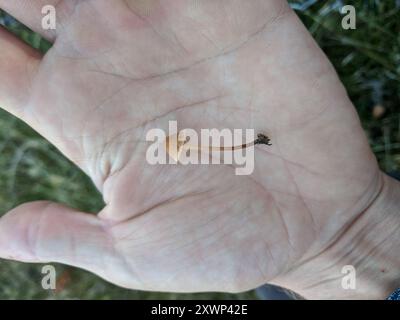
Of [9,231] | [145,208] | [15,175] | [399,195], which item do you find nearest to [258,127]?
[145,208]

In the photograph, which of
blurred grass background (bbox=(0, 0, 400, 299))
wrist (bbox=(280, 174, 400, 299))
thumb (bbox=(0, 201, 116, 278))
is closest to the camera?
thumb (bbox=(0, 201, 116, 278))

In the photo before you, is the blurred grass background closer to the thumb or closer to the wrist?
the wrist

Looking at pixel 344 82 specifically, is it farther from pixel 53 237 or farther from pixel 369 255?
pixel 53 237

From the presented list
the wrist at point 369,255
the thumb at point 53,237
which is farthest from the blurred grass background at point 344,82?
the thumb at point 53,237

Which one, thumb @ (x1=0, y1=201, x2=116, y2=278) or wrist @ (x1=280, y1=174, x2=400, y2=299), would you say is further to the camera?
wrist @ (x1=280, y1=174, x2=400, y2=299)

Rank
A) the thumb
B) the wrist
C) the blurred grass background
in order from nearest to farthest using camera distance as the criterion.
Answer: the thumb
the wrist
the blurred grass background

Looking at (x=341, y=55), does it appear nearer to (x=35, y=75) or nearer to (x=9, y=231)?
(x=35, y=75)

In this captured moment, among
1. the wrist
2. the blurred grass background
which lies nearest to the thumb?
the wrist
